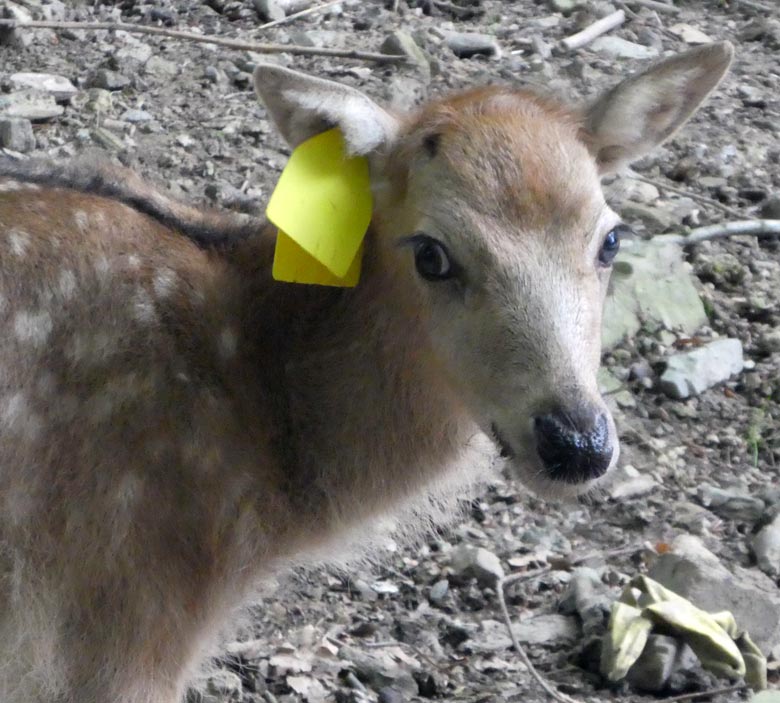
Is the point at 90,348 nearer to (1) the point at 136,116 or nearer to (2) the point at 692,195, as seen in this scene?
(1) the point at 136,116

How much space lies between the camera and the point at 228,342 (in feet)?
15.3

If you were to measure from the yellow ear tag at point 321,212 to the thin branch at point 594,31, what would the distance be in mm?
5140

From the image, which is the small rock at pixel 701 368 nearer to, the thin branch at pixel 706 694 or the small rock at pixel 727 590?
the small rock at pixel 727 590

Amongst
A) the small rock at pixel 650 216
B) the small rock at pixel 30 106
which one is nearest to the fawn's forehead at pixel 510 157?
the small rock at pixel 650 216

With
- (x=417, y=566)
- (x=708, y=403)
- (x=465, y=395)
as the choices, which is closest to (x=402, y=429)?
(x=465, y=395)

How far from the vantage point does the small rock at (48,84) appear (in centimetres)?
796

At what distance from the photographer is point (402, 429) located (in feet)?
15.9

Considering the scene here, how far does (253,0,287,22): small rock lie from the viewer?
9.06 m

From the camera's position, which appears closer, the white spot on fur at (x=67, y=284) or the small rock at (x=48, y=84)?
the white spot on fur at (x=67, y=284)

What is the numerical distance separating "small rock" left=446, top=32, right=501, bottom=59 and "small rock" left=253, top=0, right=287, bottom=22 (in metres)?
1.15

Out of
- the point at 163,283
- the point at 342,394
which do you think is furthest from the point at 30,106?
the point at 342,394

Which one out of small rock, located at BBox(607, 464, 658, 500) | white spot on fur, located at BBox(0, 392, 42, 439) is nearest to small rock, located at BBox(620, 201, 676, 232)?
small rock, located at BBox(607, 464, 658, 500)

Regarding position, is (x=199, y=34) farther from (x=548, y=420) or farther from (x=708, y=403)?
(x=548, y=420)

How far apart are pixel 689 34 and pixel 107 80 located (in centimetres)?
438
